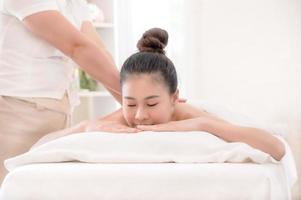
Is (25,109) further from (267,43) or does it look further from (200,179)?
(267,43)

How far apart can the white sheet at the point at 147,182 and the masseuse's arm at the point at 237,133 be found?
19cm

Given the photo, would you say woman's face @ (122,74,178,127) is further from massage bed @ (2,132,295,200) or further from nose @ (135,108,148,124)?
massage bed @ (2,132,295,200)

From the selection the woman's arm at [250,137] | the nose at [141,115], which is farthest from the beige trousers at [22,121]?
the woman's arm at [250,137]

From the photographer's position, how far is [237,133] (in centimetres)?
134

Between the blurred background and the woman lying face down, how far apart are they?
1.68 m

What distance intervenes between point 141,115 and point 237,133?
301 mm

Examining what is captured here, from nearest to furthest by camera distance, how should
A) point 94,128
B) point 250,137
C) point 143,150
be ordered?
point 143,150
point 250,137
point 94,128

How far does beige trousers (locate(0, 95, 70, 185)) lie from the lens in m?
1.63

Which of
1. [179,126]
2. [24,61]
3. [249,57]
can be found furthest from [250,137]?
[249,57]

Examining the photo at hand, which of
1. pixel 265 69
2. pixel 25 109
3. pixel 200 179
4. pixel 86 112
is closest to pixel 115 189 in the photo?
pixel 200 179

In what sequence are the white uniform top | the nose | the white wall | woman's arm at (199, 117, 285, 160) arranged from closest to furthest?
1. woman's arm at (199, 117, 285, 160)
2. the nose
3. the white uniform top
4. the white wall

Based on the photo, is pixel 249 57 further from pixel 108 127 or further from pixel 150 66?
pixel 108 127

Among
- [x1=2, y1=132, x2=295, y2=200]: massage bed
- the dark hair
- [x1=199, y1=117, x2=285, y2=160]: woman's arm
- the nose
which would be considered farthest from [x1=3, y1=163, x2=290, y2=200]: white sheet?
the dark hair

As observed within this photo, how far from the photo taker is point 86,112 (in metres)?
3.78
